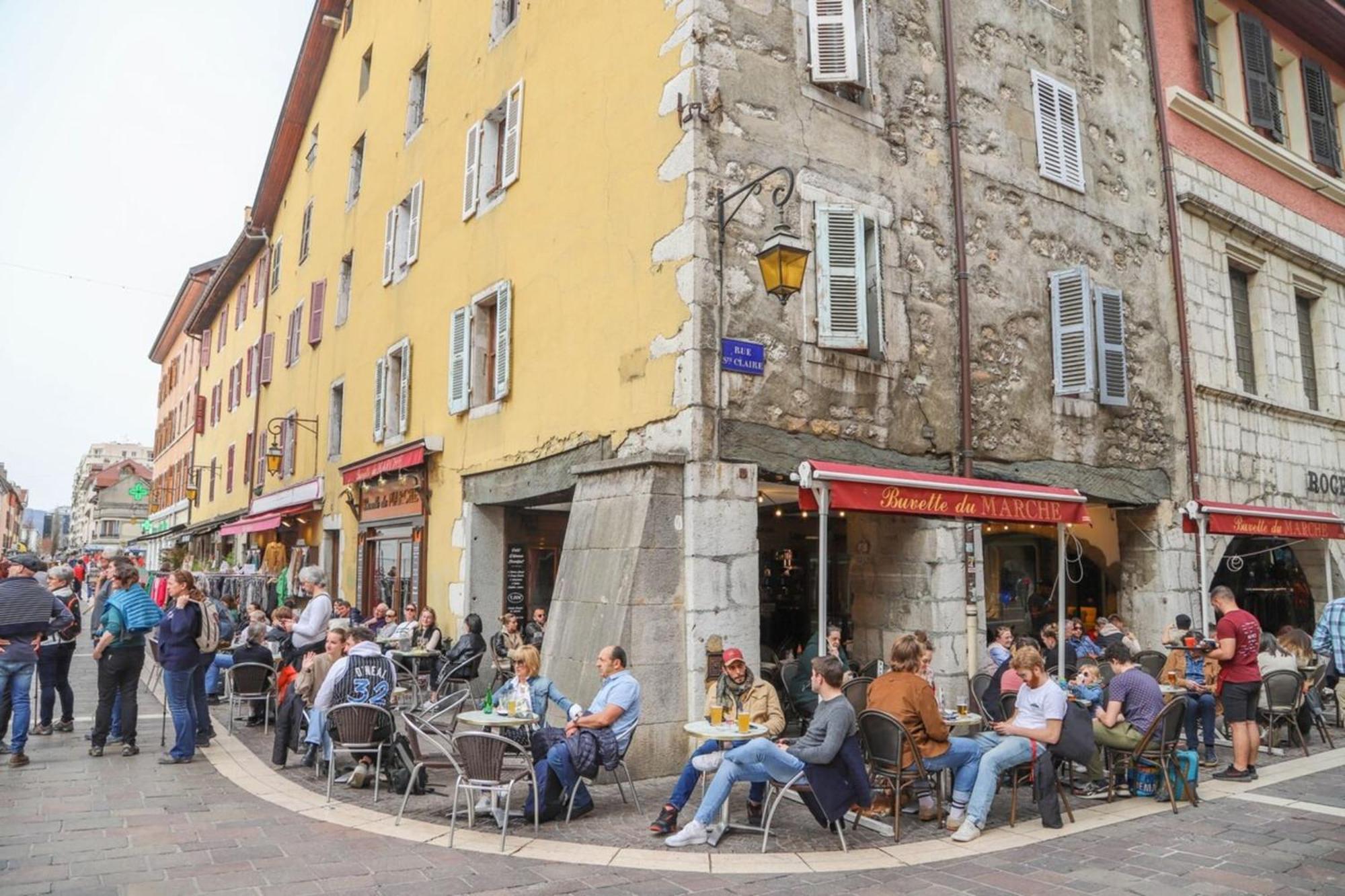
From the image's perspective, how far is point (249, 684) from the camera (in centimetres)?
898

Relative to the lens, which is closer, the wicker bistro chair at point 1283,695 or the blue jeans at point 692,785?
the blue jeans at point 692,785

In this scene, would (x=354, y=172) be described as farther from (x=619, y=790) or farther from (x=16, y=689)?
(x=619, y=790)

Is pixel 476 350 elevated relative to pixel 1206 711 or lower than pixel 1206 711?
elevated

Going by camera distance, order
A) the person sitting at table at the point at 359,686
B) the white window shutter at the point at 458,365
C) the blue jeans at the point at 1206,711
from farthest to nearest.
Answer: the white window shutter at the point at 458,365 < the blue jeans at the point at 1206,711 < the person sitting at table at the point at 359,686

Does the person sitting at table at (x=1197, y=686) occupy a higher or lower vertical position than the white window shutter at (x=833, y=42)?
lower

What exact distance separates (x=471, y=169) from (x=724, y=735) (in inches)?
352

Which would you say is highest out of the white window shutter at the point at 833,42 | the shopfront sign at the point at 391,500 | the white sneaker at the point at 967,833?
the white window shutter at the point at 833,42

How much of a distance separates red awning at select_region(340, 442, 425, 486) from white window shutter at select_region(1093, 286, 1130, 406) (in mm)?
8569

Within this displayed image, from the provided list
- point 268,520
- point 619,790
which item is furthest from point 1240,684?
point 268,520

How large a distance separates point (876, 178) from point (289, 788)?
749 cm

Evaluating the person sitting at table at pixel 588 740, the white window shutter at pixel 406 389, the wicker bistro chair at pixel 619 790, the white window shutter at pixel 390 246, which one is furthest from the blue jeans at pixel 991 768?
the white window shutter at pixel 390 246

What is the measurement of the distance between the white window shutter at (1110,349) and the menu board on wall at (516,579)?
7315 millimetres

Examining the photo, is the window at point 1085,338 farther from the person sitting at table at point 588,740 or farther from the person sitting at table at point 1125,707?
the person sitting at table at point 588,740

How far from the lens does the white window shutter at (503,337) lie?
1070 cm
